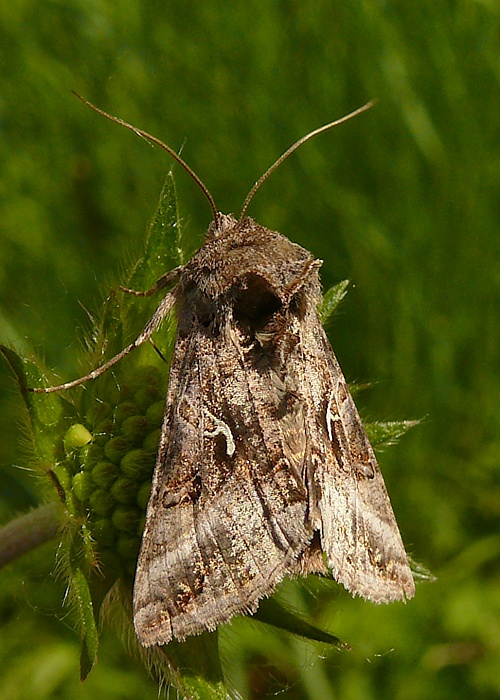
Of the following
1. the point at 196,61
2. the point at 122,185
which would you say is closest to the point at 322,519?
the point at 122,185

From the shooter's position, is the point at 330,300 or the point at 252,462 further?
the point at 330,300

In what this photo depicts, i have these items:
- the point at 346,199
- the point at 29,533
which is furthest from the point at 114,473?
the point at 346,199

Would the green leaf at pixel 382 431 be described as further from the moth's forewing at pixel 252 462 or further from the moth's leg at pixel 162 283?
the moth's leg at pixel 162 283

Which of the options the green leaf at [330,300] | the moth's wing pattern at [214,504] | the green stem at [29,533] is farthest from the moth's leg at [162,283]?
the green stem at [29,533]

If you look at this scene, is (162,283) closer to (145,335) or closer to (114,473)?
(145,335)

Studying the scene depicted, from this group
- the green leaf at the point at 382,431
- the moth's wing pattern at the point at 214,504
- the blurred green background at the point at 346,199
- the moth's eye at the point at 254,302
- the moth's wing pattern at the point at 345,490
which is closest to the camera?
the moth's wing pattern at the point at 214,504

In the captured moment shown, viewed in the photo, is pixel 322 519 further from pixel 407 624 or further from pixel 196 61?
pixel 196 61

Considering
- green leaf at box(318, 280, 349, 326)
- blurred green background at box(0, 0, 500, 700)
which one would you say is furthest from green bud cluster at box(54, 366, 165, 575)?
blurred green background at box(0, 0, 500, 700)
